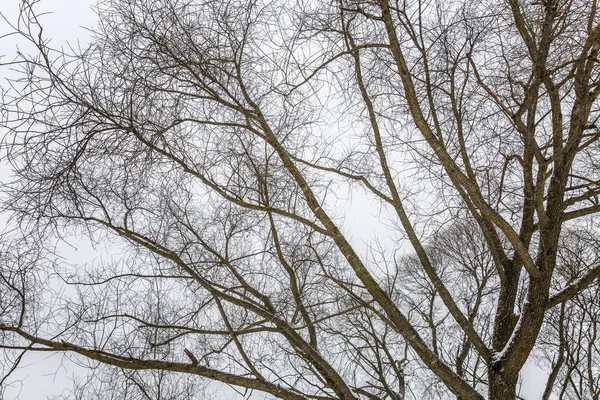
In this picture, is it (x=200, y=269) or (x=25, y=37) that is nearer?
(x=25, y=37)

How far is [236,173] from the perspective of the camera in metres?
4.88

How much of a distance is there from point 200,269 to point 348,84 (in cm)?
241

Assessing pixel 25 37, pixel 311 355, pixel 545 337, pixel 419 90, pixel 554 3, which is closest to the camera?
pixel 554 3

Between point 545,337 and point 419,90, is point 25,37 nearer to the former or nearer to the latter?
point 419,90

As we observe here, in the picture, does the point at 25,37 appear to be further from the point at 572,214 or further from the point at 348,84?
the point at 572,214

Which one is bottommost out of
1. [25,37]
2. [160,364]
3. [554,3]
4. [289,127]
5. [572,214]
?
[160,364]

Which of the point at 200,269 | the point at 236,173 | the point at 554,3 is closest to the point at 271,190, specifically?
the point at 236,173

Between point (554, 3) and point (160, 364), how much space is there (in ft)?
12.9

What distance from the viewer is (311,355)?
4.45 meters

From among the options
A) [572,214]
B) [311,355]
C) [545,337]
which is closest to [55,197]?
[311,355]

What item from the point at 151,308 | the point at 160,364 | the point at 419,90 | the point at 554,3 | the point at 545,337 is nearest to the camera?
the point at 554,3

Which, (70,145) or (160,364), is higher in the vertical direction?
(70,145)

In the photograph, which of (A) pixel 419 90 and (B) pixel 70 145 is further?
(A) pixel 419 90

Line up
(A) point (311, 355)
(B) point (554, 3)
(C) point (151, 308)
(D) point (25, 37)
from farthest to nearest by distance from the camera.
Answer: (C) point (151, 308) < (A) point (311, 355) < (D) point (25, 37) < (B) point (554, 3)
